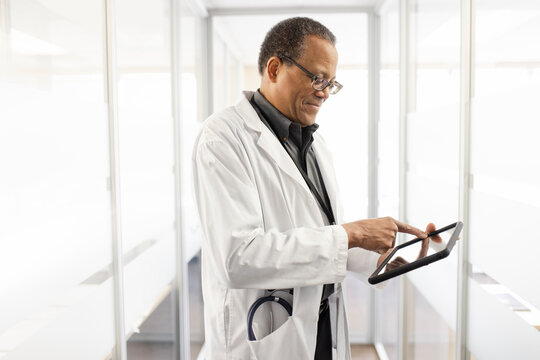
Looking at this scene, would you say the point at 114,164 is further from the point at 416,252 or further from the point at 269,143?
the point at 416,252

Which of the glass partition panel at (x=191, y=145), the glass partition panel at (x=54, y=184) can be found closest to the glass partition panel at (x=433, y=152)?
the glass partition panel at (x=191, y=145)

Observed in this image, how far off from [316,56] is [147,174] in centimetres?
106

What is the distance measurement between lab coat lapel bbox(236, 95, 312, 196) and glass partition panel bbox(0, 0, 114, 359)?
1.66ft

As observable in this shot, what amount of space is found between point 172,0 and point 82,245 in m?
1.64

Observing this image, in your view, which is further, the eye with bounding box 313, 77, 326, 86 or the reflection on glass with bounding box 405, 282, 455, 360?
the reflection on glass with bounding box 405, 282, 455, 360

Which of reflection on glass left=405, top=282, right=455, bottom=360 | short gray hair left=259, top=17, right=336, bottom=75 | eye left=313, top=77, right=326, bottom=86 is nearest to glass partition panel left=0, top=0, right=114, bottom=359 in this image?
short gray hair left=259, top=17, right=336, bottom=75

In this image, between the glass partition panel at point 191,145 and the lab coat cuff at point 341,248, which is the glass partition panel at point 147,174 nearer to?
the glass partition panel at point 191,145

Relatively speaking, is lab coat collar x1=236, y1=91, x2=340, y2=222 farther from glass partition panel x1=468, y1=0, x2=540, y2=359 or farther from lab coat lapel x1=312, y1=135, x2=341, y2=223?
glass partition panel x1=468, y1=0, x2=540, y2=359

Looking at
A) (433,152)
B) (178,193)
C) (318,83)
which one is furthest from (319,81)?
(178,193)

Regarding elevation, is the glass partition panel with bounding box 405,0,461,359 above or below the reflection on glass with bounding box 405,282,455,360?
above

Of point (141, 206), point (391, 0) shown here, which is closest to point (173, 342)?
point (141, 206)

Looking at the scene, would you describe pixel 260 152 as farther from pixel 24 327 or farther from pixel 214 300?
pixel 24 327

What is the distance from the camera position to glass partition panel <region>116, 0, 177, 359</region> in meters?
1.83

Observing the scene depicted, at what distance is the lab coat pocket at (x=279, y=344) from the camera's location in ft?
4.15
